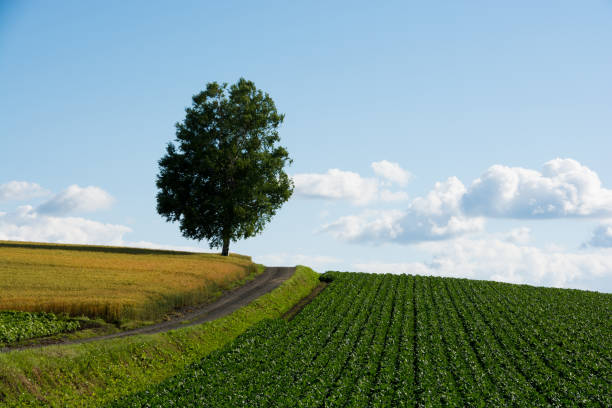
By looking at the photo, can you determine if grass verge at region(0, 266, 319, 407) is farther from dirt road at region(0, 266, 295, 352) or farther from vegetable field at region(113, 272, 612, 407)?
dirt road at region(0, 266, 295, 352)

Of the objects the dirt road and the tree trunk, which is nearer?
the dirt road

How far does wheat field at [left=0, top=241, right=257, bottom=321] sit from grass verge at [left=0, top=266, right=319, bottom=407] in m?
5.54

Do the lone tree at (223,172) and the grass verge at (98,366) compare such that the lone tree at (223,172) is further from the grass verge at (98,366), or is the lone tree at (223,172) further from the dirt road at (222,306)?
the grass verge at (98,366)

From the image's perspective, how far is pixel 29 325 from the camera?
26.0 meters

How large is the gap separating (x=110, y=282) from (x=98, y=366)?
664 inches

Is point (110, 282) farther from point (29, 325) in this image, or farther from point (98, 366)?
point (98, 366)

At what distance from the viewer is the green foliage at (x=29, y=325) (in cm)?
2456

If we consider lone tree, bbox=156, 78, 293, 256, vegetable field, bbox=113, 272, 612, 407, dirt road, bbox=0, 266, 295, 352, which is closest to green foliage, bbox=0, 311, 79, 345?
dirt road, bbox=0, 266, 295, 352

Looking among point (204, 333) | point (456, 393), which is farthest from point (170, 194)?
point (456, 393)

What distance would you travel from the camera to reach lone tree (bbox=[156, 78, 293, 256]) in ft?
199

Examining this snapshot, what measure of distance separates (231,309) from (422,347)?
14666 millimetres

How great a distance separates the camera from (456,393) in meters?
20.3

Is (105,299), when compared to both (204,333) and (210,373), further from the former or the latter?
(210,373)

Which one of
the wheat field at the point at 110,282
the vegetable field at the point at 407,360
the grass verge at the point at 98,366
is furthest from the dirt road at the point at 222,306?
the vegetable field at the point at 407,360
